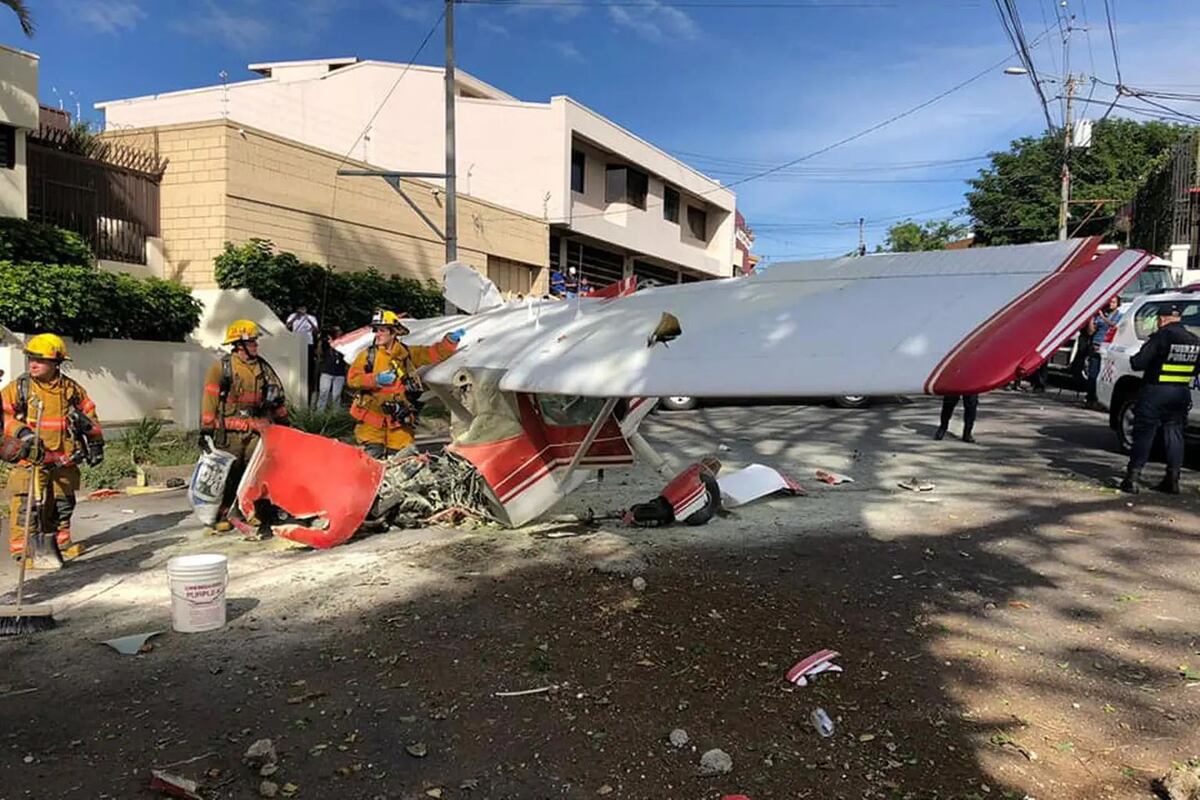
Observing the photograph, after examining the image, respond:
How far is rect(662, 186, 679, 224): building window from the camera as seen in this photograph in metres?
32.7

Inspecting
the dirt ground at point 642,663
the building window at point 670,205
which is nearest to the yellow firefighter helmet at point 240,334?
the dirt ground at point 642,663

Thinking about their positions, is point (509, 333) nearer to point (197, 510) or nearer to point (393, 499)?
point (393, 499)

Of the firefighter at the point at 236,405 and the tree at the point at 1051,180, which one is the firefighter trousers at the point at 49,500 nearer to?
the firefighter at the point at 236,405

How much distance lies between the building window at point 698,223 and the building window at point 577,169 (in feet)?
34.3

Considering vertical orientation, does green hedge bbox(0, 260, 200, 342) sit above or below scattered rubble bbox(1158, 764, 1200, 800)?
above

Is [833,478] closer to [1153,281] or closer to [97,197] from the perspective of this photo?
[97,197]

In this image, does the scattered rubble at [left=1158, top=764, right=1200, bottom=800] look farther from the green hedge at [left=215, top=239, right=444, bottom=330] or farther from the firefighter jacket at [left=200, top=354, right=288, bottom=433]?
the green hedge at [left=215, top=239, right=444, bottom=330]

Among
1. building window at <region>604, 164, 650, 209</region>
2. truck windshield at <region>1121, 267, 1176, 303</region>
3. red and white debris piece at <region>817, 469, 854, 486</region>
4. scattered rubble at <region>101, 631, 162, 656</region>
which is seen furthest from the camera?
building window at <region>604, 164, 650, 209</region>

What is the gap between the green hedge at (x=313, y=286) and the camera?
13.8 metres

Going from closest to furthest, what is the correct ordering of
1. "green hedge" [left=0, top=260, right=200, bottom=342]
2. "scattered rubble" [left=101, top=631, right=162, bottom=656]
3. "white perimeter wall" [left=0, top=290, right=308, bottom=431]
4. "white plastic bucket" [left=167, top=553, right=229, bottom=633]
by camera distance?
"scattered rubble" [left=101, top=631, right=162, bottom=656], "white plastic bucket" [left=167, top=553, right=229, bottom=633], "green hedge" [left=0, top=260, right=200, bottom=342], "white perimeter wall" [left=0, top=290, right=308, bottom=431]

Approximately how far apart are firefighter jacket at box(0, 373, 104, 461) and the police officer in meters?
9.05

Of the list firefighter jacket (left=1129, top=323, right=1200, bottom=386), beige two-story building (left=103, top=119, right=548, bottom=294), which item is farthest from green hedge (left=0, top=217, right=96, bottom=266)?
firefighter jacket (left=1129, top=323, right=1200, bottom=386)

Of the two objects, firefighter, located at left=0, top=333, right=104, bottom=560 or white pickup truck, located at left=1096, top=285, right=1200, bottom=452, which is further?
white pickup truck, located at left=1096, top=285, right=1200, bottom=452

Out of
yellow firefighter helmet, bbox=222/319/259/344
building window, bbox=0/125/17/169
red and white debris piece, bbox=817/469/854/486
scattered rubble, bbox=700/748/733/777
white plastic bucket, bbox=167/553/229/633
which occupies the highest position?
building window, bbox=0/125/17/169
